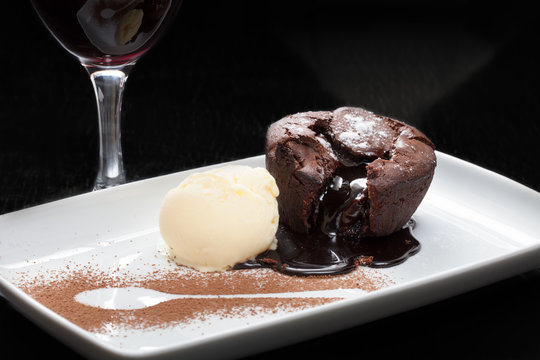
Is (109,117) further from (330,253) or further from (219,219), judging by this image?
(330,253)

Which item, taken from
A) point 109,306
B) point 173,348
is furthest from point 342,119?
point 173,348

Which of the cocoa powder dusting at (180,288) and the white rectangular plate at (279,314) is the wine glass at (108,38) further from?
the cocoa powder dusting at (180,288)

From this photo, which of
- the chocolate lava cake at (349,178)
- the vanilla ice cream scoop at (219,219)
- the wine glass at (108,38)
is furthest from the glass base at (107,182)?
the chocolate lava cake at (349,178)

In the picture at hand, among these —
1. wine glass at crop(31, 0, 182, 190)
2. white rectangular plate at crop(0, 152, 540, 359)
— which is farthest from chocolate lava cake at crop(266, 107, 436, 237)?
wine glass at crop(31, 0, 182, 190)

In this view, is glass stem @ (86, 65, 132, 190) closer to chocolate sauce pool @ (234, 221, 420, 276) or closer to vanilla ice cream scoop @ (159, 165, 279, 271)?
vanilla ice cream scoop @ (159, 165, 279, 271)

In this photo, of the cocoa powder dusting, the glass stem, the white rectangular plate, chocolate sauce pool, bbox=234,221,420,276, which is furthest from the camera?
the glass stem
